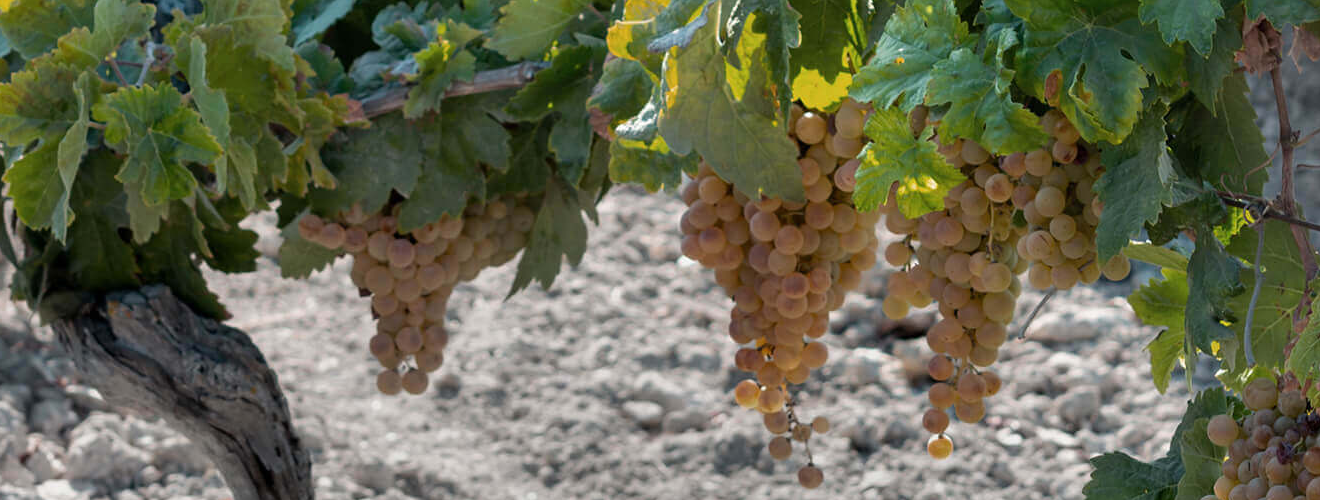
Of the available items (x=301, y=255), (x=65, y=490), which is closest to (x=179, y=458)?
(x=65, y=490)

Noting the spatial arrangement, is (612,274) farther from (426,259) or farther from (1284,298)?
(1284,298)

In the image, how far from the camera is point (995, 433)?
8.06 ft

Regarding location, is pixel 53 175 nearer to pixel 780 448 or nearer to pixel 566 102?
pixel 566 102

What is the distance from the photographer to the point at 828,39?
879 mm

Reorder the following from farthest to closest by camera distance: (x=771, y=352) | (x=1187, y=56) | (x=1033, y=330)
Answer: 1. (x=1033, y=330)
2. (x=771, y=352)
3. (x=1187, y=56)

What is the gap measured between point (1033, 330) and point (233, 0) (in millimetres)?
2108

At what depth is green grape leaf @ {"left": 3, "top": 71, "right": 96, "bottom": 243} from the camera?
100 cm

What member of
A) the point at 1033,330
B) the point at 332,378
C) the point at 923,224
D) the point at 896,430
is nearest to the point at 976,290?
the point at 923,224

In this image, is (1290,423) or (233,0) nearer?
(1290,423)

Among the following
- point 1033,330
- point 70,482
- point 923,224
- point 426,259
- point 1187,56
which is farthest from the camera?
point 1033,330

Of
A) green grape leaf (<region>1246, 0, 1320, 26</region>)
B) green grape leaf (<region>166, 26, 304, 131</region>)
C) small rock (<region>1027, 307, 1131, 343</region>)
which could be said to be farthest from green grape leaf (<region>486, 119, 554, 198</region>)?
small rock (<region>1027, 307, 1131, 343</region>)

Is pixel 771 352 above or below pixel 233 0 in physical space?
below

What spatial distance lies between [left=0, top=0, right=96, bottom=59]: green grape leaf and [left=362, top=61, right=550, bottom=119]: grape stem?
281mm

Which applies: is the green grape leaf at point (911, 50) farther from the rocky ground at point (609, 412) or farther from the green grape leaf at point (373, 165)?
the rocky ground at point (609, 412)
